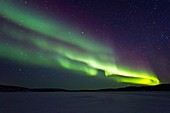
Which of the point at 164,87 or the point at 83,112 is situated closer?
the point at 83,112

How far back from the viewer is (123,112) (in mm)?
33688

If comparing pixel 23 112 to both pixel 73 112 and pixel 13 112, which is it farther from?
pixel 73 112

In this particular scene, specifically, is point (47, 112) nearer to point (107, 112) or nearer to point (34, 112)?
point (34, 112)

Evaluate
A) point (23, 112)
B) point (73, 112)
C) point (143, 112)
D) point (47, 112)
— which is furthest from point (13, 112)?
point (143, 112)

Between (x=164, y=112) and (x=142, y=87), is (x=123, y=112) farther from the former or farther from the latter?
(x=142, y=87)

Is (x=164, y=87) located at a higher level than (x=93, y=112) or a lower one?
higher

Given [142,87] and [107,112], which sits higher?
[142,87]

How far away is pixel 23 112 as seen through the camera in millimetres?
33469

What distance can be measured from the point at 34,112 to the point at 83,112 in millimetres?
6192

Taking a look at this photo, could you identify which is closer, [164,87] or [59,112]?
[59,112]

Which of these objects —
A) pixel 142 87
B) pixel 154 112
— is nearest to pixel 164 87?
pixel 142 87

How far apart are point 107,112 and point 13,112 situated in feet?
38.8

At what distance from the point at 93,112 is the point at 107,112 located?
1.76 m

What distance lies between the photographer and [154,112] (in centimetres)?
3356
